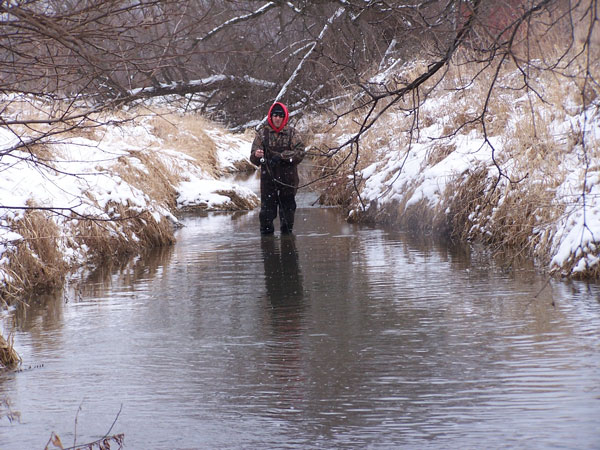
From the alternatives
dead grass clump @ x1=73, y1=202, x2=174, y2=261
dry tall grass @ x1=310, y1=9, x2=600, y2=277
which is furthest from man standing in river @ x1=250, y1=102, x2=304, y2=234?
Answer: dead grass clump @ x1=73, y1=202, x2=174, y2=261

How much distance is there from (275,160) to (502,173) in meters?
4.28

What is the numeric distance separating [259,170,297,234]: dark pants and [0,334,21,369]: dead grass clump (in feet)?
18.4

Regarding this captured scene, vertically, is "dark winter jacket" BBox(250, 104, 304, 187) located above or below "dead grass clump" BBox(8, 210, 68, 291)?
above

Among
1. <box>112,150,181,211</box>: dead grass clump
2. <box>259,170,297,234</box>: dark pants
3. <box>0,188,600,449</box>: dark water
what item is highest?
<box>112,150,181,211</box>: dead grass clump

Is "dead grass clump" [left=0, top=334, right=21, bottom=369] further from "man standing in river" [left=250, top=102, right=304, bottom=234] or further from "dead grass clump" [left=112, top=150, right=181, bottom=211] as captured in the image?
"dead grass clump" [left=112, top=150, right=181, bottom=211]

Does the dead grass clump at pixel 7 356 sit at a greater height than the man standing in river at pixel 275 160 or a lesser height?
lesser

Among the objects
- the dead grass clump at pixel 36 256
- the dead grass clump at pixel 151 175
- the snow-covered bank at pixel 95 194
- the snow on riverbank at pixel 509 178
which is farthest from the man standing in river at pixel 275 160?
the dead grass clump at pixel 36 256

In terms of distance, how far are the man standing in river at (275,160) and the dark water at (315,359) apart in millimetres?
1956

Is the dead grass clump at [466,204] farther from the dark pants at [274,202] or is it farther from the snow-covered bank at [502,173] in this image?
the dark pants at [274,202]

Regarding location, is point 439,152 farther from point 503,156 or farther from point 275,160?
point 275,160

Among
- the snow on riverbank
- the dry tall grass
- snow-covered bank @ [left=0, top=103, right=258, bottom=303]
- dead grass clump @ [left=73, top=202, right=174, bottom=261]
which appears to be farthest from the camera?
dead grass clump @ [left=73, top=202, right=174, bottom=261]

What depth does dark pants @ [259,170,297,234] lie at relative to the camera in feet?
36.7

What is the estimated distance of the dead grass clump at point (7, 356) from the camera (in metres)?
5.71

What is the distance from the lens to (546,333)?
19.9ft
